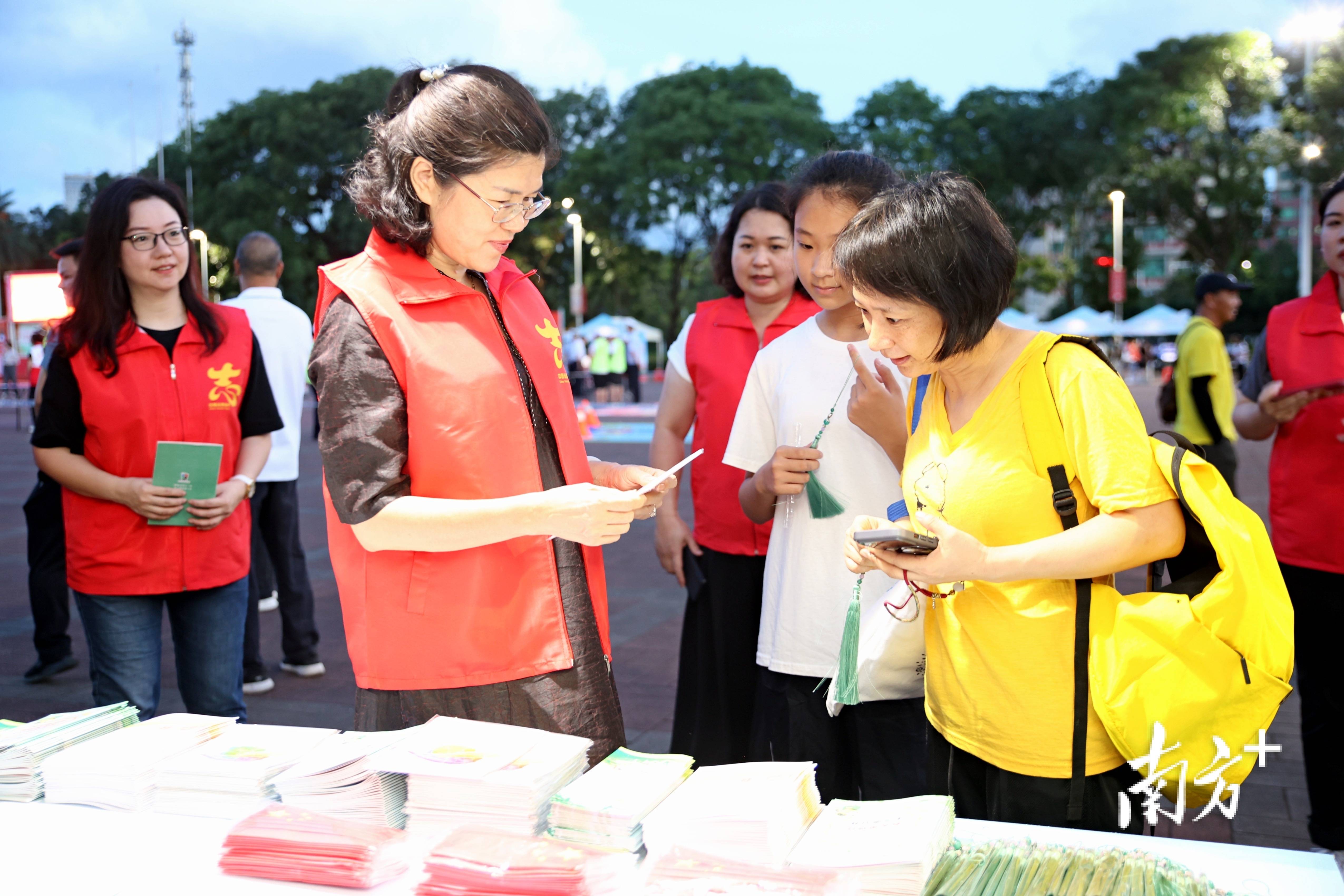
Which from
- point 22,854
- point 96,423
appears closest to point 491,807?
point 22,854

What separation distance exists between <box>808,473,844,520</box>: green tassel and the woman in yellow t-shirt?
0.51 m

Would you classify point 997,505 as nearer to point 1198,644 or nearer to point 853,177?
point 1198,644

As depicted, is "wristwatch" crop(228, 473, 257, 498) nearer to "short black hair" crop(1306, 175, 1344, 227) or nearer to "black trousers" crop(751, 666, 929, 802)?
"black trousers" crop(751, 666, 929, 802)

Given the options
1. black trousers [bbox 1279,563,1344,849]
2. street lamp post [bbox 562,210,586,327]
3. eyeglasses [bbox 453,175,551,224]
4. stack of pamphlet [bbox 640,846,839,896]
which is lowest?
black trousers [bbox 1279,563,1344,849]

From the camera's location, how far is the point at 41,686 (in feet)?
17.0

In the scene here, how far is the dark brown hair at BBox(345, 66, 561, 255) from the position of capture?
1.87 meters

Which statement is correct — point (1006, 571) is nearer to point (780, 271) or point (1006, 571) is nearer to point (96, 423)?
point (780, 271)

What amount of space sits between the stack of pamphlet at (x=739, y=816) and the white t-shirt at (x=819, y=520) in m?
0.89

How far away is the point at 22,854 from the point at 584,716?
2.98 ft

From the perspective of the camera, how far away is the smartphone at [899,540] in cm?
169

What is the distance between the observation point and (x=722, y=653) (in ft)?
11.0

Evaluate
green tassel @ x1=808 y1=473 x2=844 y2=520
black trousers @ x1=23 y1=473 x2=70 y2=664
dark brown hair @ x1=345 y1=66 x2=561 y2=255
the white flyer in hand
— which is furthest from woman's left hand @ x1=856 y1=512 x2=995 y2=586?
black trousers @ x1=23 y1=473 x2=70 y2=664

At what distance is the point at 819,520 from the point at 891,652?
42cm

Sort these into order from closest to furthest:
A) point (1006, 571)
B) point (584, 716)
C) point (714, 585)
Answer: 1. point (1006, 571)
2. point (584, 716)
3. point (714, 585)
